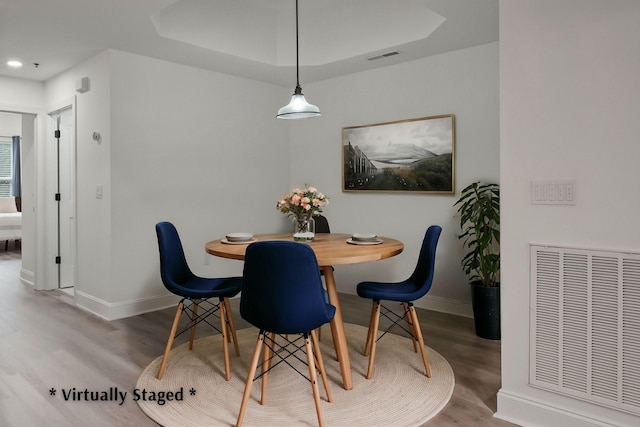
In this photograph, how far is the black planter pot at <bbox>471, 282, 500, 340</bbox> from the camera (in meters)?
3.54

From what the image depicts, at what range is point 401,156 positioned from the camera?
4.53m

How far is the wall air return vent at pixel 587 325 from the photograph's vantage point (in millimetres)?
1972

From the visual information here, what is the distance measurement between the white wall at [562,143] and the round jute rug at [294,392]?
0.49 meters

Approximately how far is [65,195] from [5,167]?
223 inches

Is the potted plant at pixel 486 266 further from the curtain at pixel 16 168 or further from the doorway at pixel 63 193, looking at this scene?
the curtain at pixel 16 168

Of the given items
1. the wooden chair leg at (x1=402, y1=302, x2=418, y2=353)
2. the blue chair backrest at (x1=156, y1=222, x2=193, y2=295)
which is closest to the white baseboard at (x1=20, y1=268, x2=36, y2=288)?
the blue chair backrest at (x1=156, y1=222, x2=193, y2=295)

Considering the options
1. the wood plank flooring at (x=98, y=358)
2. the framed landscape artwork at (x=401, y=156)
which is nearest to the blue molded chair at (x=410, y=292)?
the wood plank flooring at (x=98, y=358)

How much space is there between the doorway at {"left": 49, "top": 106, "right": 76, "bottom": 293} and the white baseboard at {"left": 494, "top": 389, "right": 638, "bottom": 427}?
15.4 ft

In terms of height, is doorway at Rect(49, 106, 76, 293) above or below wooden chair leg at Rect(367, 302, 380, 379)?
above

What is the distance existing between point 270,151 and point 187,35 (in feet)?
5.76

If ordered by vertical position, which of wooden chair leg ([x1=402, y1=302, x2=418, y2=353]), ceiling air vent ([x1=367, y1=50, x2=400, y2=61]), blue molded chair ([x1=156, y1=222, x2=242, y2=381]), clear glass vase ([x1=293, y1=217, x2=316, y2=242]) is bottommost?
wooden chair leg ([x1=402, y1=302, x2=418, y2=353])

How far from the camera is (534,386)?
7.33ft

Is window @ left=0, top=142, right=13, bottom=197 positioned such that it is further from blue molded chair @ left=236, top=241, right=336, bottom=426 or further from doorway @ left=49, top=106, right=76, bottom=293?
blue molded chair @ left=236, top=241, right=336, bottom=426

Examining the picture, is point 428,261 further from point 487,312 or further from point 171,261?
point 171,261
